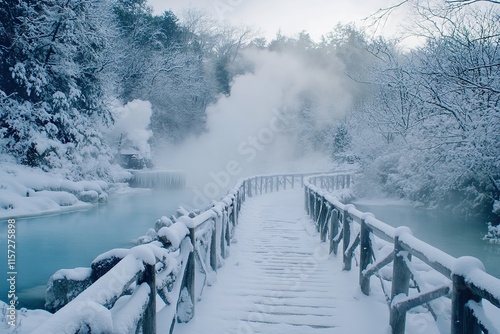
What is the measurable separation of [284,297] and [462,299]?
3086mm

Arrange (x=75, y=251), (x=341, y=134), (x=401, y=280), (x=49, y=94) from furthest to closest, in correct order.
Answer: (x=341, y=134), (x=49, y=94), (x=75, y=251), (x=401, y=280)

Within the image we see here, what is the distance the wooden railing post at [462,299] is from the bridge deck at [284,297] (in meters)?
1.73

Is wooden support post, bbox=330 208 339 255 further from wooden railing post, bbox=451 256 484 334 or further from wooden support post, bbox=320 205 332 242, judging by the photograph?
wooden railing post, bbox=451 256 484 334

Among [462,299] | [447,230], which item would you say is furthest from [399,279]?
[447,230]

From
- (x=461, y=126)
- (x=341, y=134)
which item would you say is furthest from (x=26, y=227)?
(x=341, y=134)

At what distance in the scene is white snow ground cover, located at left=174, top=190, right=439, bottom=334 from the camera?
4.36 meters

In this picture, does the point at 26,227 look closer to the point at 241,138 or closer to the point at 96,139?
the point at 96,139

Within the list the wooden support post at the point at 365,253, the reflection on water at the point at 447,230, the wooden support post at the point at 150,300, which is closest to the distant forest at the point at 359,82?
the reflection on water at the point at 447,230

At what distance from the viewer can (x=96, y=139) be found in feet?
79.9

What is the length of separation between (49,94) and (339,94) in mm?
36334

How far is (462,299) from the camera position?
2.61m

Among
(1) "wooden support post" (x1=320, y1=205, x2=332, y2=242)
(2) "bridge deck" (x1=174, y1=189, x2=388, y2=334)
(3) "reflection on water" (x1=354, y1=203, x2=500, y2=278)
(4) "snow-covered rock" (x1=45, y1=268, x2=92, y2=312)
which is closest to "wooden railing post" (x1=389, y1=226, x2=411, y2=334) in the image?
(2) "bridge deck" (x1=174, y1=189, x2=388, y2=334)

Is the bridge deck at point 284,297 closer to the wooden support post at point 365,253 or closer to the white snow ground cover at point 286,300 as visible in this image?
the white snow ground cover at point 286,300

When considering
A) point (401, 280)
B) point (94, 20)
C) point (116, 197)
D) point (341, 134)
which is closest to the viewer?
point (401, 280)
